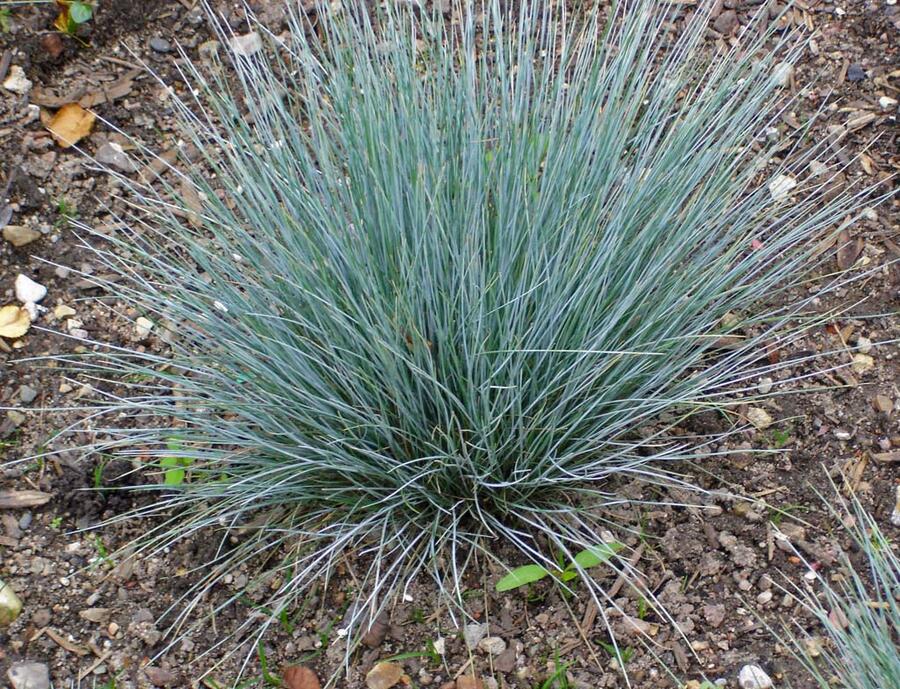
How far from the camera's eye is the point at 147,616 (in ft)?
6.46

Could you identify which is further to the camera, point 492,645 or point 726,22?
point 726,22

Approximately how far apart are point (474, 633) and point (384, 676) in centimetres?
21

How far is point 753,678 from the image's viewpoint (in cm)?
179

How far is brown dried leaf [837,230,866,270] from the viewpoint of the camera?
7.87 feet

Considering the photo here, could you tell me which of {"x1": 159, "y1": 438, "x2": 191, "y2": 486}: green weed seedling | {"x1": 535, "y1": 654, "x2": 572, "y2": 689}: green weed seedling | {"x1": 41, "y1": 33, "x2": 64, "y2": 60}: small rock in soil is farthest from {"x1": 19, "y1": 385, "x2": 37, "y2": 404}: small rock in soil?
{"x1": 535, "y1": 654, "x2": 572, "y2": 689}: green weed seedling

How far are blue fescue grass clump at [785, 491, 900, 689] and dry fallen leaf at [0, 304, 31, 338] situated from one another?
199 cm

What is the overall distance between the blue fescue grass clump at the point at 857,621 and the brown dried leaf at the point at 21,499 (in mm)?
1679

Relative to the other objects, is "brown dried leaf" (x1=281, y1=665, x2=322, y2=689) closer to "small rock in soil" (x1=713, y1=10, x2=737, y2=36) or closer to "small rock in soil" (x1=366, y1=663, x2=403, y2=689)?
"small rock in soil" (x1=366, y1=663, x2=403, y2=689)

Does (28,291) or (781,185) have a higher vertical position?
(781,185)

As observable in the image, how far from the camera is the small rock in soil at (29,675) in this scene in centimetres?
187

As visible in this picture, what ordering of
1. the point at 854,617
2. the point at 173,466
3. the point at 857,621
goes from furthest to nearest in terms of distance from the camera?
the point at 173,466 < the point at 857,621 < the point at 854,617

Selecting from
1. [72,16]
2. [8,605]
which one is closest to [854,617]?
[8,605]

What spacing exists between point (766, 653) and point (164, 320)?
1652 millimetres

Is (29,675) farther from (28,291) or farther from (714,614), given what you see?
(714,614)
